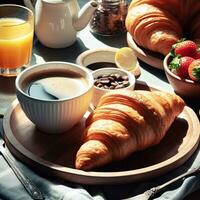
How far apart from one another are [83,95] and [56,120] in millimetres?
67

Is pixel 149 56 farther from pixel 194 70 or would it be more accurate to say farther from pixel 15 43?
pixel 15 43

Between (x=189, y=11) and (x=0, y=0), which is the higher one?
(x=189, y=11)

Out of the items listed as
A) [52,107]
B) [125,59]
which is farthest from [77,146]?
[125,59]

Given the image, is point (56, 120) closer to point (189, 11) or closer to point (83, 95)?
point (83, 95)

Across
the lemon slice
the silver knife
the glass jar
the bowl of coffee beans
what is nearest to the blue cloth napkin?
the silver knife

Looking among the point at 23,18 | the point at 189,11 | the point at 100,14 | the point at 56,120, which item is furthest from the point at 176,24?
the point at 56,120

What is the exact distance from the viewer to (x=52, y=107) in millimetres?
957

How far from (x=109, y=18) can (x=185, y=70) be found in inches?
14.1

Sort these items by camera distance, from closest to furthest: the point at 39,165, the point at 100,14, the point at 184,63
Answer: the point at 39,165
the point at 184,63
the point at 100,14

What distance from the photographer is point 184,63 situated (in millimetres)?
1123

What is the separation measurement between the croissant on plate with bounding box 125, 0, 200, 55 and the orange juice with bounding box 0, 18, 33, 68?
256 mm

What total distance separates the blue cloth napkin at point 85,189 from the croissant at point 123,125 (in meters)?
0.04

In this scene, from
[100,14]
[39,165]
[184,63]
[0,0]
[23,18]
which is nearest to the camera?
[39,165]

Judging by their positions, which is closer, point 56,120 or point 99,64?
point 56,120
